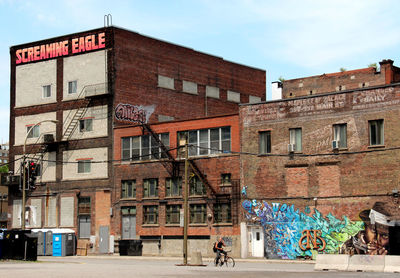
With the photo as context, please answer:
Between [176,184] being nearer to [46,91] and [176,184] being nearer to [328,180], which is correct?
[328,180]

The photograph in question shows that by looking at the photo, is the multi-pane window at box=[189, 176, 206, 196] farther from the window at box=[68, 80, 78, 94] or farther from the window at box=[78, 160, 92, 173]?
the window at box=[68, 80, 78, 94]

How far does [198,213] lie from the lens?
52656 mm

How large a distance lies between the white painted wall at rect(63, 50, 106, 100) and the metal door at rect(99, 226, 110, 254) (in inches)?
483

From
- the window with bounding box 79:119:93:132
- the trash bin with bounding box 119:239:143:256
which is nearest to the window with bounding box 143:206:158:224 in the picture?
the trash bin with bounding box 119:239:143:256

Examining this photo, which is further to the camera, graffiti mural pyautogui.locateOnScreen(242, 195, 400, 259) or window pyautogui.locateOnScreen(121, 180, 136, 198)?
window pyautogui.locateOnScreen(121, 180, 136, 198)

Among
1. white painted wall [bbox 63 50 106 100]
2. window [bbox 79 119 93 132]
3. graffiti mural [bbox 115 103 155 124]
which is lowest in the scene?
window [bbox 79 119 93 132]

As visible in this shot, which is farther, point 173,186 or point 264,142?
point 173,186

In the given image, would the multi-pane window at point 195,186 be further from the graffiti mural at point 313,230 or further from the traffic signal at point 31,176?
the traffic signal at point 31,176

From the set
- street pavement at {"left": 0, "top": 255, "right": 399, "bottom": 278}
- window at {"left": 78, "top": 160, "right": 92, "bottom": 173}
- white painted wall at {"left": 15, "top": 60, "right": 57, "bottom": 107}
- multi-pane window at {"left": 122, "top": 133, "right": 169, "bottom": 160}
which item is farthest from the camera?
white painted wall at {"left": 15, "top": 60, "right": 57, "bottom": 107}

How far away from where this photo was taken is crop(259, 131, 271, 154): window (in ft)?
162

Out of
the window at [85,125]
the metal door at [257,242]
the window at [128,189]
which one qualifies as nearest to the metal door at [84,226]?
the window at [128,189]

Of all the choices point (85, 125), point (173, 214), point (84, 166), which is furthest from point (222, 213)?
point (85, 125)

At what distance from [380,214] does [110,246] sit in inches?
905

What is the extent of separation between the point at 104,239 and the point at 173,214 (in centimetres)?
695
